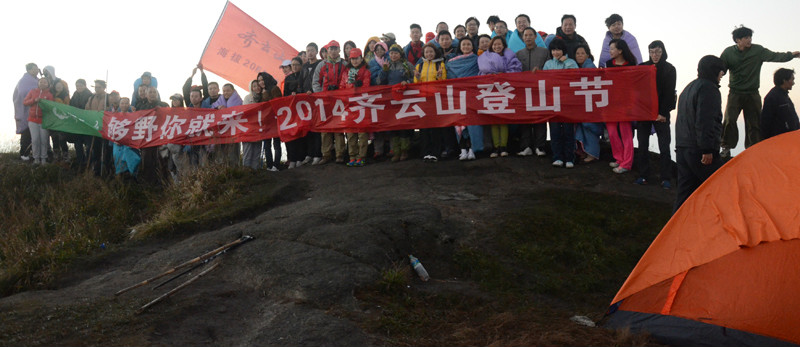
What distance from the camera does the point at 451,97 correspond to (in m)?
10.1

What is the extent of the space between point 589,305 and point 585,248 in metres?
1.15

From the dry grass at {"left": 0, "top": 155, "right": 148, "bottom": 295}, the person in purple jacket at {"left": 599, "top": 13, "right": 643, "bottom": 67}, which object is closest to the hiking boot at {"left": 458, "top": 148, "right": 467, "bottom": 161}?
the person in purple jacket at {"left": 599, "top": 13, "right": 643, "bottom": 67}

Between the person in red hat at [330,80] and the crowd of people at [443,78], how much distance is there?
0.06 feet

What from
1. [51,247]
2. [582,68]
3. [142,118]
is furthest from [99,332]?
[142,118]

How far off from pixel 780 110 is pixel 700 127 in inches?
111

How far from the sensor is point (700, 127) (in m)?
6.37

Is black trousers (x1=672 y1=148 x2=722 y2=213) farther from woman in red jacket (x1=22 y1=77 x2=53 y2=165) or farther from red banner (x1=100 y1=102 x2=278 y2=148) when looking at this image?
woman in red jacket (x1=22 y1=77 x2=53 y2=165)

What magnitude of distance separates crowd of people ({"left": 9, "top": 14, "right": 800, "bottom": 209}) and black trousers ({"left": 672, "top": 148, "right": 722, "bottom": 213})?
89.0 inches

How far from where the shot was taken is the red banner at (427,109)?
9305 mm

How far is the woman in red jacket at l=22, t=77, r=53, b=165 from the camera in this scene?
13.0m

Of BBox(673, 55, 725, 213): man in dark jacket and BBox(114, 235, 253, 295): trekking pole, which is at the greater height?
BBox(673, 55, 725, 213): man in dark jacket

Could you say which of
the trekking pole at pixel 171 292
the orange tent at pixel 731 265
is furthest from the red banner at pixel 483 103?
the trekking pole at pixel 171 292

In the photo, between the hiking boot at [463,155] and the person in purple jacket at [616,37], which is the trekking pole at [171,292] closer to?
the hiking boot at [463,155]

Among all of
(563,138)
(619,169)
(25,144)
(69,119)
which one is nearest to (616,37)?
(563,138)
